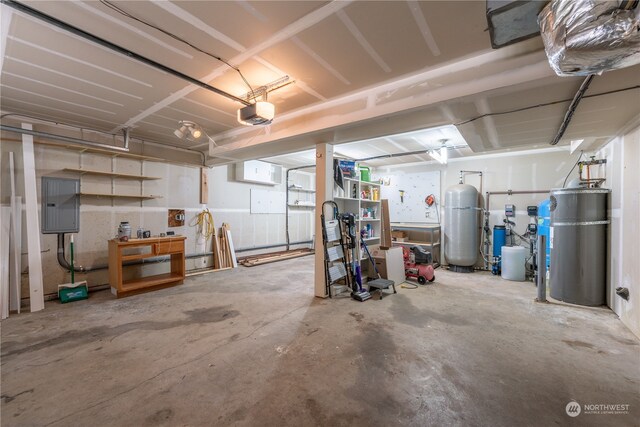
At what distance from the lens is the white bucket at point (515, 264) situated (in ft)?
16.3

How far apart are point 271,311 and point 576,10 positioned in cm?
361

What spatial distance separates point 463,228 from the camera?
18.8ft

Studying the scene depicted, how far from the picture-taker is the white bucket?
16.3ft

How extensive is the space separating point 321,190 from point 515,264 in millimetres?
4124

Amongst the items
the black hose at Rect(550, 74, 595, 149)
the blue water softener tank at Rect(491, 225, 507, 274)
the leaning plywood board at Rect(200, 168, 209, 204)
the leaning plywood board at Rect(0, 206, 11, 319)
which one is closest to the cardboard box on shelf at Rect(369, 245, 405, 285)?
the blue water softener tank at Rect(491, 225, 507, 274)

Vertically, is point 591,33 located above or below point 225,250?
above

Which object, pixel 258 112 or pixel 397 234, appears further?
pixel 397 234

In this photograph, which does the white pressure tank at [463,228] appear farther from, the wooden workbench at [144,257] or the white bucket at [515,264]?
the wooden workbench at [144,257]

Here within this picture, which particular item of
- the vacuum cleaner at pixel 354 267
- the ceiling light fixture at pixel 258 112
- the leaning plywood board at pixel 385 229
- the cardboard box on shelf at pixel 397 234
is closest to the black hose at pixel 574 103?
the ceiling light fixture at pixel 258 112

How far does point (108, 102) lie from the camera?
320cm

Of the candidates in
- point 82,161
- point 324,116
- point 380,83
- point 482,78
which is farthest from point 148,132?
point 482,78

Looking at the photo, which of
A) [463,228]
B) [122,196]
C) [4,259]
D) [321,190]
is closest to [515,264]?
[463,228]

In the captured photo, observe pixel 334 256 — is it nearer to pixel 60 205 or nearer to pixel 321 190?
pixel 321 190

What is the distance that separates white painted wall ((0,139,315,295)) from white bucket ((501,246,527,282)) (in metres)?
5.67
